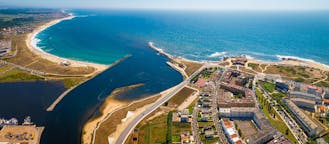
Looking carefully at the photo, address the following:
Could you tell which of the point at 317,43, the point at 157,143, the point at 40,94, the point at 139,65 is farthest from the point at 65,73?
the point at 317,43

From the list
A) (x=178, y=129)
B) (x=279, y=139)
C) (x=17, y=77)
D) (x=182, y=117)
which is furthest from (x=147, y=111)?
(x=17, y=77)

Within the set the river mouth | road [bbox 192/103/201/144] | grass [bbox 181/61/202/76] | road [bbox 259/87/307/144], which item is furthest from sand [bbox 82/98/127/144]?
road [bbox 259/87/307/144]

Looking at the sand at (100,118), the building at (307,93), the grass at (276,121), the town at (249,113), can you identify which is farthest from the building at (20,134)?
the building at (307,93)

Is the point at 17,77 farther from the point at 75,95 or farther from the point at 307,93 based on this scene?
the point at 307,93

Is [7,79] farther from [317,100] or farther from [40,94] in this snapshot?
[317,100]

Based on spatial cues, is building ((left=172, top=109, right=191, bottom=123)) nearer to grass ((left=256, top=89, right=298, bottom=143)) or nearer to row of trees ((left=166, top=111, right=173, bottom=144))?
row of trees ((left=166, top=111, right=173, bottom=144))

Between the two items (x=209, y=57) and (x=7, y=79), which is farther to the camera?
(x=209, y=57)
